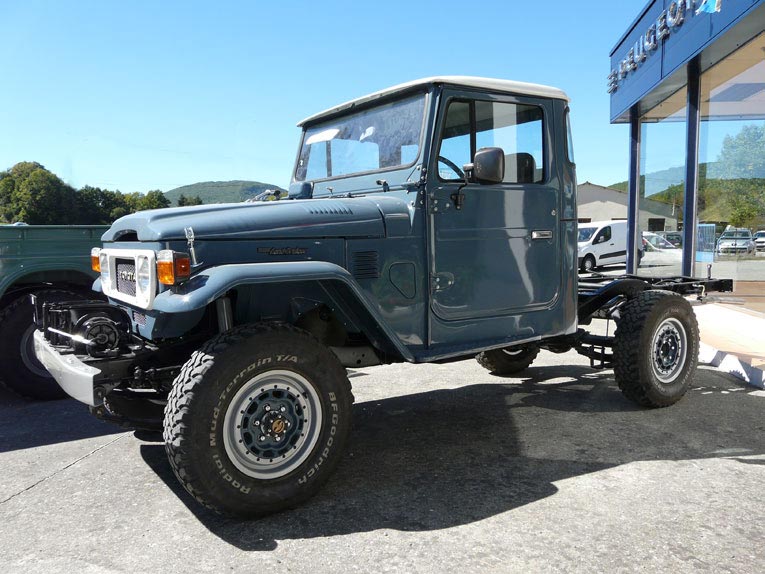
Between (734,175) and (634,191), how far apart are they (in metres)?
3.27

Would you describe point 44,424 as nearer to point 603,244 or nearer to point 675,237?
point 675,237

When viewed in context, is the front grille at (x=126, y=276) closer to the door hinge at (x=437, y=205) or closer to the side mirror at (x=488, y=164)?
the door hinge at (x=437, y=205)

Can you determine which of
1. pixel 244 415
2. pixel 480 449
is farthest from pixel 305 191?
pixel 480 449

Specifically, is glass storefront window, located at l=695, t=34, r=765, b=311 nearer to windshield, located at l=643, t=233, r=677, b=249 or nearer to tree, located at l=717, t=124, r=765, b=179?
tree, located at l=717, t=124, r=765, b=179

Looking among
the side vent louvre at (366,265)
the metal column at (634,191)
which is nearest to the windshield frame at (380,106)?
the side vent louvre at (366,265)

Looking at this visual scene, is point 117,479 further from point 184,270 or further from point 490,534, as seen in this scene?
point 490,534

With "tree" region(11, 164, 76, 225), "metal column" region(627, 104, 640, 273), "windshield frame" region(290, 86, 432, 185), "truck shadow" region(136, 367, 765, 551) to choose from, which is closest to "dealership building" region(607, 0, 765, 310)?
"metal column" region(627, 104, 640, 273)

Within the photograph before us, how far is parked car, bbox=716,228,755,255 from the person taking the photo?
361 inches

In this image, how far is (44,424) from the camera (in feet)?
15.5

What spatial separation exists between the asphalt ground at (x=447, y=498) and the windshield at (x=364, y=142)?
1908mm

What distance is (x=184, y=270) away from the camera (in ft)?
9.61

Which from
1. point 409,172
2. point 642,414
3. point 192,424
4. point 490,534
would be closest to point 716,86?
point 642,414

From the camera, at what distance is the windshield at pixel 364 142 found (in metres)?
3.79

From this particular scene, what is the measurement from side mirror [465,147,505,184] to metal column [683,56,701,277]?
24.7 feet
